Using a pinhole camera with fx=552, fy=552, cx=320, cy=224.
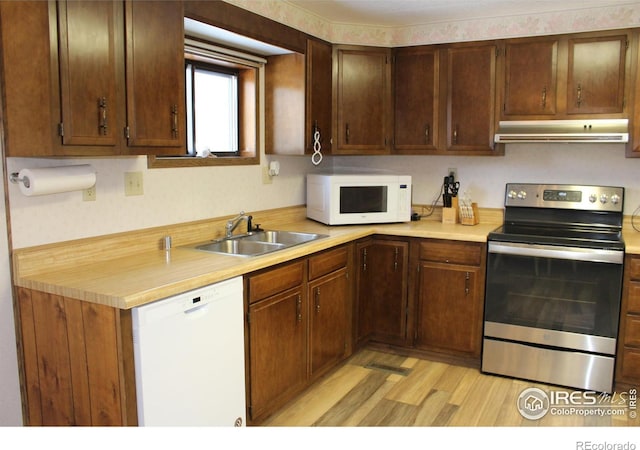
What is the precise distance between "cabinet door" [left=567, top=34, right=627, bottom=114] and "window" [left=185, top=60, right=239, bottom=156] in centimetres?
206

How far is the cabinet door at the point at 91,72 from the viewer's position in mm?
1939

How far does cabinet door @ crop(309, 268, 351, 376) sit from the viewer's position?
9.96 ft

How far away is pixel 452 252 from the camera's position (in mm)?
3414

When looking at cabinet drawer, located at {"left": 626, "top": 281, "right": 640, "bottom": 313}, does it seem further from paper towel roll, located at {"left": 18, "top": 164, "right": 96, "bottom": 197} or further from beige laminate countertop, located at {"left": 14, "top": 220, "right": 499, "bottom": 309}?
paper towel roll, located at {"left": 18, "top": 164, "right": 96, "bottom": 197}

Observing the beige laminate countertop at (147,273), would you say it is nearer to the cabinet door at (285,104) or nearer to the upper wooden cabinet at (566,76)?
the cabinet door at (285,104)

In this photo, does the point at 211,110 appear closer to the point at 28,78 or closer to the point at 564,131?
the point at 28,78

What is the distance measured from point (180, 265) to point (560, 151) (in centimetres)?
265

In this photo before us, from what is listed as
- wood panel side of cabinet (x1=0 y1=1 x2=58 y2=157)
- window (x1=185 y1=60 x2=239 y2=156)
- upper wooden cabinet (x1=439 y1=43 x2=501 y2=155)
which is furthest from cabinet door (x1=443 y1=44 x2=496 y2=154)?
wood panel side of cabinet (x1=0 y1=1 x2=58 y2=157)

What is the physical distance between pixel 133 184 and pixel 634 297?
2.67 m

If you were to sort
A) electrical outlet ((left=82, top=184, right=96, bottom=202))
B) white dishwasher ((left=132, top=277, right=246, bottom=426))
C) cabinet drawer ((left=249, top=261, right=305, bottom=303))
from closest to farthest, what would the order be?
white dishwasher ((left=132, top=277, right=246, bottom=426))
electrical outlet ((left=82, top=184, right=96, bottom=202))
cabinet drawer ((left=249, top=261, right=305, bottom=303))

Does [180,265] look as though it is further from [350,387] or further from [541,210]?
[541,210]

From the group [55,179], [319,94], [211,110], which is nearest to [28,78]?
[55,179]

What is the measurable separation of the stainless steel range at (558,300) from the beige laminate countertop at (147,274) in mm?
1085

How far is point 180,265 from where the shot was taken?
92.7 inches
